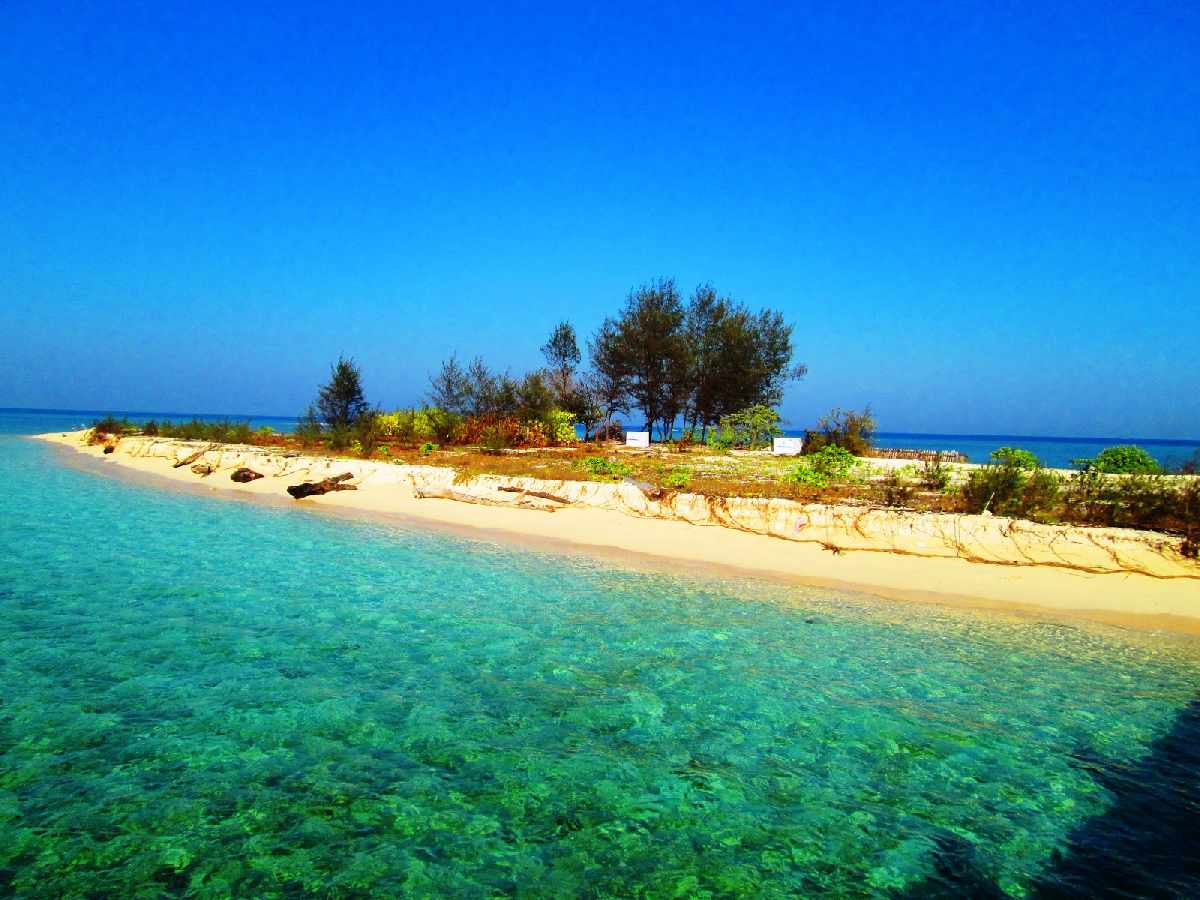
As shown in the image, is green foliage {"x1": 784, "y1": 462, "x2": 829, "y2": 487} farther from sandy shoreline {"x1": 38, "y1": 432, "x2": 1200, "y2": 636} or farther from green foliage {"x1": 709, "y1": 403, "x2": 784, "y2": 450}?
green foliage {"x1": 709, "y1": 403, "x2": 784, "y2": 450}

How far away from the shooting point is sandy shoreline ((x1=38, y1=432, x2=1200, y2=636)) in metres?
8.37

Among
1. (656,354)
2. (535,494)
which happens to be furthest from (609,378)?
(535,494)

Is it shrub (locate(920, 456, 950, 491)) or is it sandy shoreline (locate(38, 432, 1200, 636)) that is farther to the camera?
shrub (locate(920, 456, 950, 491))

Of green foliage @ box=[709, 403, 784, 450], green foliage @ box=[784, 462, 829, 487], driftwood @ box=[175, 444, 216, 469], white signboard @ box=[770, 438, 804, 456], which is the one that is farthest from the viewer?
green foliage @ box=[709, 403, 784, 450]

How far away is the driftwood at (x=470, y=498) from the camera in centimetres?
1396

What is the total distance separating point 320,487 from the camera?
55.0 ft

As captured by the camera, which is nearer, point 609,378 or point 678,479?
point 678,479

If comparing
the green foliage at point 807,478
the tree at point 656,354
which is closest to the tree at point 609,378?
the tree at point 656,354

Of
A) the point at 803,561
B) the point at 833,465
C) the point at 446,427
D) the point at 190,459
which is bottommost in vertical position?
the point at 803,561

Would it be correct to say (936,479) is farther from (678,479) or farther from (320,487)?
(320,487)

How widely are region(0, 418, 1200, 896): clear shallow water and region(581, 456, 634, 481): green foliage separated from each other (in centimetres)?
719

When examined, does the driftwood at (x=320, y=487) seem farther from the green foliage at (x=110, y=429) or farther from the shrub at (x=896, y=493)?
the green foliage at (x=110, y=429)

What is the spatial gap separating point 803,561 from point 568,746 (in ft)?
22.7

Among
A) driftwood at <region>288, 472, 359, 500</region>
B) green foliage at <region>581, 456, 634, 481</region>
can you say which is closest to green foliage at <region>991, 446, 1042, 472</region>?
green foliage at <region>581, 456, 634, 481</region>
